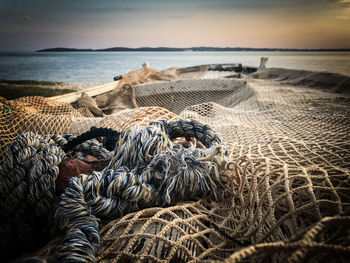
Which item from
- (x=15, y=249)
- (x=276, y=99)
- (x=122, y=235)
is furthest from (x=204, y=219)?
(x=276, y=99)

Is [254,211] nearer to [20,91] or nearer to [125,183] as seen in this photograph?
[125,183]

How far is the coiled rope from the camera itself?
0.60 meters

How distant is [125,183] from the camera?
0.70 metres

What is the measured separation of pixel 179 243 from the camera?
58cm

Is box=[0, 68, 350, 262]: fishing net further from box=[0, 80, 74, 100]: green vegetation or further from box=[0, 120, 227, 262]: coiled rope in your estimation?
box=[0, 80, 74, 100]: green vegetation

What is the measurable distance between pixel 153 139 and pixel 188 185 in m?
0.25

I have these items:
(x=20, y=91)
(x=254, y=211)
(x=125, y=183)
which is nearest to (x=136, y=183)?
(x=125, y=183)

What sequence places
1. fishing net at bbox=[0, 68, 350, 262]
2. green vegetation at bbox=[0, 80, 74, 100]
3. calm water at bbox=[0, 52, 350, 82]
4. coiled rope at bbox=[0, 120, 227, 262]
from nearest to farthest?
1. fishing net at bbox=[0, 68, 350, 262]
2. coiled rope at bbox=[0, 120, 227, 262]
3. green vegetation at bbox=[0, 80, 74, 100]
4. calm water at bbox=[0, 52, 350, 82]

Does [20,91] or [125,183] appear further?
[20,91]

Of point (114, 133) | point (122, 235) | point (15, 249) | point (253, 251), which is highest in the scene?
point (253, 251)

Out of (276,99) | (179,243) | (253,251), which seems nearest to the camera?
(253,251)

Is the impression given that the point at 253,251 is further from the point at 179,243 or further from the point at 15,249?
the point at 15,249

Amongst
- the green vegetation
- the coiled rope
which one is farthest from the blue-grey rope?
the green vegetation

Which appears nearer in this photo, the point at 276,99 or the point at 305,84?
the point at 276,99
